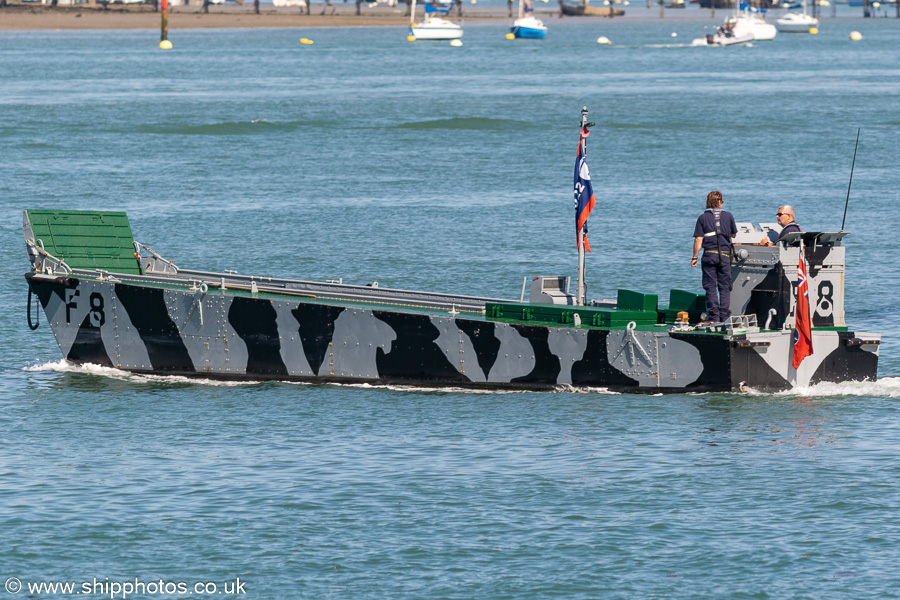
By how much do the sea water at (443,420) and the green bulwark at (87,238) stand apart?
2134mm

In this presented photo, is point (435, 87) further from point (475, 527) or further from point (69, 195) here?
point (475, 527)

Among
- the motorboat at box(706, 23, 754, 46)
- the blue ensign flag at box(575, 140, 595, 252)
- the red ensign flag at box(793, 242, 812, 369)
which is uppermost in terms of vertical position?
the motorboat at box(706, 23, 754, 46)

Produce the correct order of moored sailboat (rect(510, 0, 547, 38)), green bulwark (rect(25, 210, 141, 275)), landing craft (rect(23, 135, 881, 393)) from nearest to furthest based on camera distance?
1. landing craft (rect(23, 135, 881, 393))
2. green bulwark (rect(25, 210, 141, 275))
3. moored sailboat (rect(510, 0, 547, 38))

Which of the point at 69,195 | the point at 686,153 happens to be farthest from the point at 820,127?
the point at 69,195

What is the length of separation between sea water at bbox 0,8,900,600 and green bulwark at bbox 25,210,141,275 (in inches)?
84.0

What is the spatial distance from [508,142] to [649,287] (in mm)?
37225

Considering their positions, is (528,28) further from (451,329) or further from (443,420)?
(443,420)

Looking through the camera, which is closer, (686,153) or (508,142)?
(686,153)

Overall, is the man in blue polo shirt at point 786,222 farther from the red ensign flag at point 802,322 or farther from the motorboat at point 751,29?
the motorboat at point 751,29

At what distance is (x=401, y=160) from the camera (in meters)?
60.7

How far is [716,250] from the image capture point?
20953 millimetres
